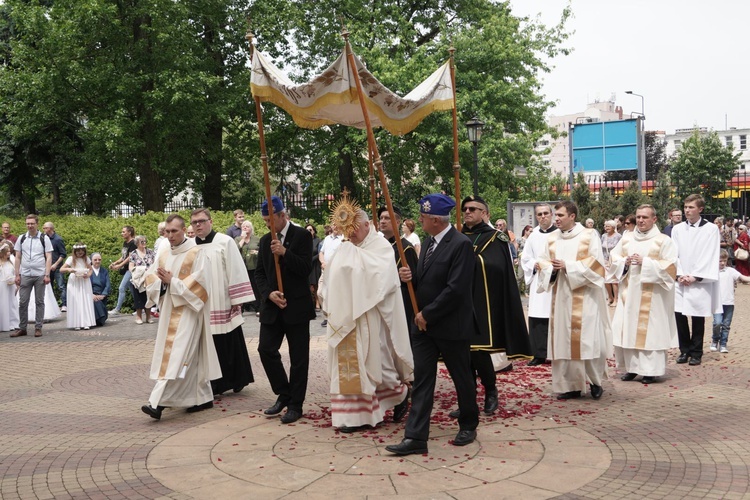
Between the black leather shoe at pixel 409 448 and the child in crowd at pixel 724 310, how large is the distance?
677 cm

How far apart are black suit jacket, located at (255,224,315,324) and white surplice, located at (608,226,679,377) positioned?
3927 mm

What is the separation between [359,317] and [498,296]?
5.36 ft

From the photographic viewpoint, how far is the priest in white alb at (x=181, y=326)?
7796mm

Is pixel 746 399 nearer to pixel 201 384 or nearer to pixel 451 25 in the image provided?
pixel 201 384

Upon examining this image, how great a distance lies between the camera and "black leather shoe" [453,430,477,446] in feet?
20.8

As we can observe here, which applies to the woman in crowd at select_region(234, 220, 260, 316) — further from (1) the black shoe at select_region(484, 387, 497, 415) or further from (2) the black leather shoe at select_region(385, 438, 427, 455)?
(2) the black leather shoe at select_region(385, 438, 427, 455)

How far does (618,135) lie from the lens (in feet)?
121

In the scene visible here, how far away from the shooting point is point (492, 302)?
305 inches

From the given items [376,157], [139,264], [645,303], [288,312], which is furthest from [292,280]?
[139,264]

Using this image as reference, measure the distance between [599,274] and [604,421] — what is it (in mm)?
1749

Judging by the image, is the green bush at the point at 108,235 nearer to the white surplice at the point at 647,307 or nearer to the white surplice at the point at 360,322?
the white surplice at the point at 647,307

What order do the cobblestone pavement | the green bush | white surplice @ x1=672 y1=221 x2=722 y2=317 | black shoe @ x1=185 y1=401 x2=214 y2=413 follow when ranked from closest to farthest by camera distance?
the cobblestone pavement → black shoe @ x1=185 y1=401 x2=214 y2=413 → white surplice @ x1=672 y1=221 x2=722 y2=317 → the green bush

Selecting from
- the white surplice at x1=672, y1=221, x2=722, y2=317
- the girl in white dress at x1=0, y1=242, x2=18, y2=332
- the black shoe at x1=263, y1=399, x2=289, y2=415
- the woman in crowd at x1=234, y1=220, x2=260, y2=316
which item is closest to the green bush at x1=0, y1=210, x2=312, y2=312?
the girl in white dress at x1=0, y1=242, x2=18, y2=332

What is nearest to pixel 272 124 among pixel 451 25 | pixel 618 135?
pixel 451 25
